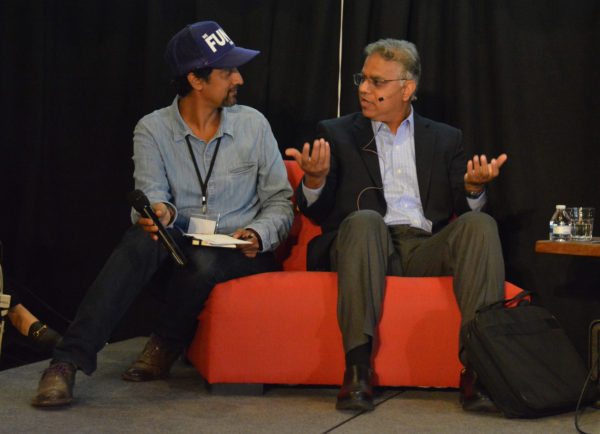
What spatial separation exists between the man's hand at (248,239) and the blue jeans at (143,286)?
25mm

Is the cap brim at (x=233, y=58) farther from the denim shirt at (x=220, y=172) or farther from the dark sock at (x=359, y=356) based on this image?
the dark sock at (x=359, y=356)

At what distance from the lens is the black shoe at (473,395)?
2.34 meters

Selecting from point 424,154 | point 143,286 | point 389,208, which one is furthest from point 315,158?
point 143,286

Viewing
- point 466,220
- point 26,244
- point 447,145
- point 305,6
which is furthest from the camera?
point 26,244

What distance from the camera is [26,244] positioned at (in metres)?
4.02

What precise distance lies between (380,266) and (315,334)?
0.34 metres

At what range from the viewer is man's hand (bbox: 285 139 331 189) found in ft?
8.49

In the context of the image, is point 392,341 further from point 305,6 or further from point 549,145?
point 305,6

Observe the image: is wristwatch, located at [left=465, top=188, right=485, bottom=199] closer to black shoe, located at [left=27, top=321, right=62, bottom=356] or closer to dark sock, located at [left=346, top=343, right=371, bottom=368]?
dark sock, located at [left=346, top=343, right=371, bottom=368]

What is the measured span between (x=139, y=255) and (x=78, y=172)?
1579 mm

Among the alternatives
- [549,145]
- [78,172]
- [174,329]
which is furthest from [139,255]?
[549,145]

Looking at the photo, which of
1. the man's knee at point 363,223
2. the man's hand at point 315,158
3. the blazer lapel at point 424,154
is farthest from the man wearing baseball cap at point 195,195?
the blazer lapel at point 424,154

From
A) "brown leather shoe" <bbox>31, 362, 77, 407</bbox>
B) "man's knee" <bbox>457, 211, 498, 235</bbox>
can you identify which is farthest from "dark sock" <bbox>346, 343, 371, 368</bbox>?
"brown leather shoe" <bbox>31, 362, 77, 407</bbox>

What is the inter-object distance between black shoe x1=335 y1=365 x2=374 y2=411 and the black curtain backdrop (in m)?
1.31
